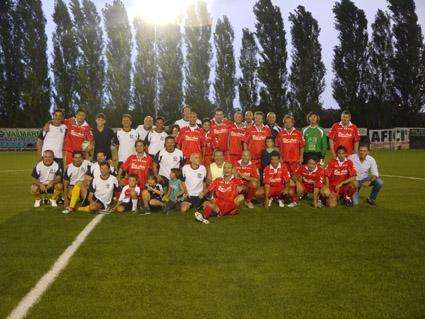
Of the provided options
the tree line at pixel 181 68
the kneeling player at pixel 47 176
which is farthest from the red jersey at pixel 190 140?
the tree line at pixel 181 68

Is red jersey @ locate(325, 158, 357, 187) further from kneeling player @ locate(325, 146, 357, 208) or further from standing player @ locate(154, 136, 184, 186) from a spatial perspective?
standing player @ locate(154, 136, 184, 186)

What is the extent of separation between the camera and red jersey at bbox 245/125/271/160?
10.2 metres

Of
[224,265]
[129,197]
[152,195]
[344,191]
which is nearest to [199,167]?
[152,195]

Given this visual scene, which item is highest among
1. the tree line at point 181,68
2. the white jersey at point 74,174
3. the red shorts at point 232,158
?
the tree line at point 181,68

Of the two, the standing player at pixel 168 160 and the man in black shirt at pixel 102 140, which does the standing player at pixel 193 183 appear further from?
the man in black shirt at pixel 102 140

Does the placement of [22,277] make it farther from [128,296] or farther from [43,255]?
[128,296]

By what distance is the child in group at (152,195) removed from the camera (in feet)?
28.2

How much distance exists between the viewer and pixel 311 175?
9.70 metres

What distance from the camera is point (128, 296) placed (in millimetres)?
3990

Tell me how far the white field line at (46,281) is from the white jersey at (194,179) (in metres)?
2.56

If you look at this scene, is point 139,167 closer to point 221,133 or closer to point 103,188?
point 103,188

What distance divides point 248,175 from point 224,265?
15.0ft

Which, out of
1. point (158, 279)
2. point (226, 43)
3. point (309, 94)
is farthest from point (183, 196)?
point (226, 43)

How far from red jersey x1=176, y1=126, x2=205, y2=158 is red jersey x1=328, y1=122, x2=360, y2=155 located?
9.55 ft
